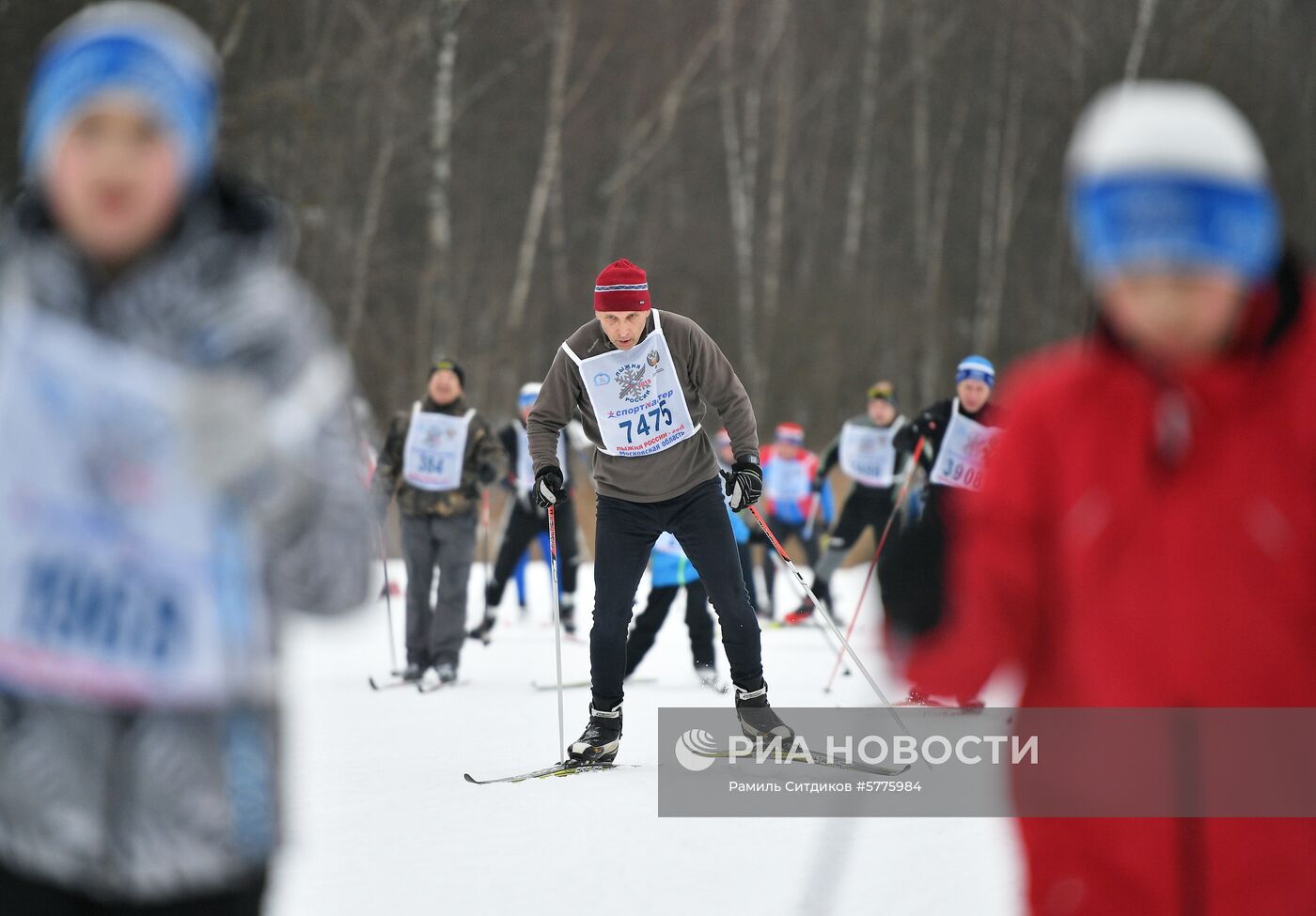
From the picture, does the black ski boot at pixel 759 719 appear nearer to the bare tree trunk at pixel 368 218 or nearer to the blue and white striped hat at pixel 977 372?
the blue and white striped hat at pixel 977 372

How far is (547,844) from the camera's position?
466cm

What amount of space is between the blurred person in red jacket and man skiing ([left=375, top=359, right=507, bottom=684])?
7.30 metres

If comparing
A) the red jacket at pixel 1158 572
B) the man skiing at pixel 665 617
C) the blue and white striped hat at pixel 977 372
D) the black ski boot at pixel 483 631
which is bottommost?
the black ski boot at pixel 483 631

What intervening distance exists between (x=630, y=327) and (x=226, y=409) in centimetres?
414

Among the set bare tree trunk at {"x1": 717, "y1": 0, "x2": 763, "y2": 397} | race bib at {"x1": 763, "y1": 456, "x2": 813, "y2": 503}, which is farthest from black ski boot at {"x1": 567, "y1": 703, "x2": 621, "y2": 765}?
bare tree trunk at {"x1": 717, "y1": 0, "x2": 763, "y2": 397}

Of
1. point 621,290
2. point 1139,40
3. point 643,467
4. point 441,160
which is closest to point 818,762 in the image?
point 643,467

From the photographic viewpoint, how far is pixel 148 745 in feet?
5.63

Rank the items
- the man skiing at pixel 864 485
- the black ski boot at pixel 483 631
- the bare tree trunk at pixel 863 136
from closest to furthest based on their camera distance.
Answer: the man skiing at pixel 864 485 → the black ski boot at pixel 483 631 → the bare tree trunk at pixel 863 136

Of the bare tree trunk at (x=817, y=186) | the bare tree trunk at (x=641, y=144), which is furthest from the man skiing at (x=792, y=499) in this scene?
the bare tree trunk at (x=817, y=186)

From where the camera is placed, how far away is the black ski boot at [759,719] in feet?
19.4

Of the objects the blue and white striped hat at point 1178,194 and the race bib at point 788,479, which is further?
the race bib at point 788,479

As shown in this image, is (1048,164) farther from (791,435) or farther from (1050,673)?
(1050,673)

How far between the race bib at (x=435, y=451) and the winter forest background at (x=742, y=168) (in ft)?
38.7

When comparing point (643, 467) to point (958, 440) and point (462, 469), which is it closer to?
point (958, 440)
